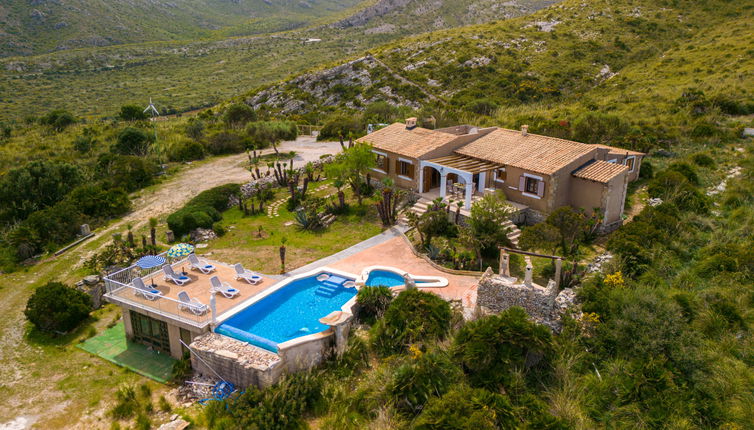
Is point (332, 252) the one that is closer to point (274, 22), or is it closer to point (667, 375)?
point (667, 375)

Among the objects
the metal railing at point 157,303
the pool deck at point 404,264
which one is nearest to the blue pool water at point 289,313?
the metal railing at point 157,303

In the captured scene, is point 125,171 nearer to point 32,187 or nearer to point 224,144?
point 32,187

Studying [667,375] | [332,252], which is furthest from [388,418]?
[332,252]

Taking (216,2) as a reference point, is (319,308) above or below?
below

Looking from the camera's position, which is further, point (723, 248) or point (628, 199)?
point (628, 199)

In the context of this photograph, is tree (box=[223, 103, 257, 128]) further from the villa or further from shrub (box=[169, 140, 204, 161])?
the villa

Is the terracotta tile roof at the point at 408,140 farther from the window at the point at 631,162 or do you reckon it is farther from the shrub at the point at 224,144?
the shrub at the point at 224,144

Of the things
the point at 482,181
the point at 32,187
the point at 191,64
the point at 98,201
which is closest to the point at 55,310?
the point at 98,201
